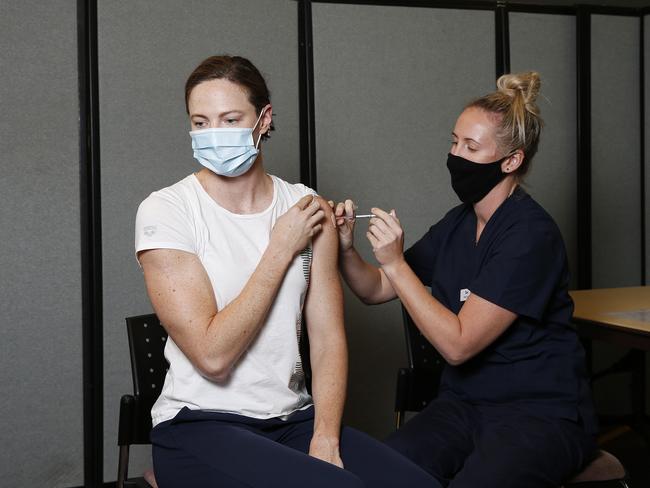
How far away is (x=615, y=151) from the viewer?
3.67m

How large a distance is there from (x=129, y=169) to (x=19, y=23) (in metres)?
0.65

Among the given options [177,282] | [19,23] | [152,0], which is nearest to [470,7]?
[152,0]

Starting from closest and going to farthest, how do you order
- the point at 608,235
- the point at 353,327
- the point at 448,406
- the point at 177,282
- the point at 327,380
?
the point at 177,282 < the point at 327,380 < the point at 448,406 < the point at 353,327 < the point at 608,235

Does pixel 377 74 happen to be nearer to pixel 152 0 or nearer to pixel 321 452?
pixel 152 0

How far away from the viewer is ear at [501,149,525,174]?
1.98m

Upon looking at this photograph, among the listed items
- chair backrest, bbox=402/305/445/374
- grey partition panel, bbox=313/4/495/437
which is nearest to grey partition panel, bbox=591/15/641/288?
grey partition panel, bbox=313/4/495/437

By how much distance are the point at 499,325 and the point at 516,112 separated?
1.80ft

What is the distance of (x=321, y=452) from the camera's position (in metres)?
1.55

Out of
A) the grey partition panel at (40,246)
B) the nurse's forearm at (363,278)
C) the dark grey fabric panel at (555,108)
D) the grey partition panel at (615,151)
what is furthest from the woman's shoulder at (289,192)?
the grey partition panel at (615,151)

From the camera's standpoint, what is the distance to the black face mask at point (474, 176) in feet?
6.44

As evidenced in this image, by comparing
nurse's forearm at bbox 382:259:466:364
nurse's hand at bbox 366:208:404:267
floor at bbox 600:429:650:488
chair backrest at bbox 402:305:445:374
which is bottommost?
floor at bbox 600:429:650:488

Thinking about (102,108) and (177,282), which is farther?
(102,108)

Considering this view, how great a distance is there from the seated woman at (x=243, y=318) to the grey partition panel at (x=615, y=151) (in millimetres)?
2256

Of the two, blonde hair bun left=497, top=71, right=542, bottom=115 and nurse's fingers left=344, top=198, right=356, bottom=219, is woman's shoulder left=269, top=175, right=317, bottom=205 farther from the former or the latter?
blonde hair bun left=497, top=71, right=542, bottom=115
